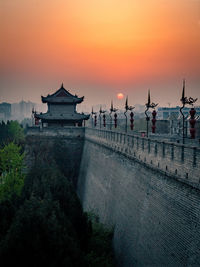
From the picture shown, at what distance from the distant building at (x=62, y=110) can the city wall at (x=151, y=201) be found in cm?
1332

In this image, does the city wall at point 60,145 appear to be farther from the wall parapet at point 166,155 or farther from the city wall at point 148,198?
the wall parapet at point 166,155

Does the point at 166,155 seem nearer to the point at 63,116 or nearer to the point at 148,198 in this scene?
the point at 148,198

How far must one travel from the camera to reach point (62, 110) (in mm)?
31453

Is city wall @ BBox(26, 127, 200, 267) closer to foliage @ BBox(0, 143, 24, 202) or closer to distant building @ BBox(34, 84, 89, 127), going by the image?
foliage @ BBox(0, 143, 24, 202)

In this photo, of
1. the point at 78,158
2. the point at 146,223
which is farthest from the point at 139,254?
the point at 78,158

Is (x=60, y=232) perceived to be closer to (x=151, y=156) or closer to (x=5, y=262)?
(x=5, y=262)

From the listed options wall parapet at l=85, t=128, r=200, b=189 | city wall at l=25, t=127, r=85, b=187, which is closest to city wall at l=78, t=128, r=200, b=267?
wall parapet at l=85, t=128, r=200, b=189

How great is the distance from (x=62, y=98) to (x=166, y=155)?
22.7 m

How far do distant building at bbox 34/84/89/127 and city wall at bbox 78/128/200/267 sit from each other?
524 inches

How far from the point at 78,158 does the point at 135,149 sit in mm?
14844

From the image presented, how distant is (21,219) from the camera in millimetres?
9234

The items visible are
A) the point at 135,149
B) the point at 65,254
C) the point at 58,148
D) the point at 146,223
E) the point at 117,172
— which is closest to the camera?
the point at 65,254

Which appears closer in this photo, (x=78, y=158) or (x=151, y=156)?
(x=151, y=156)

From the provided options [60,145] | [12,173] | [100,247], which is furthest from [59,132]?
Answer: [100,247]
